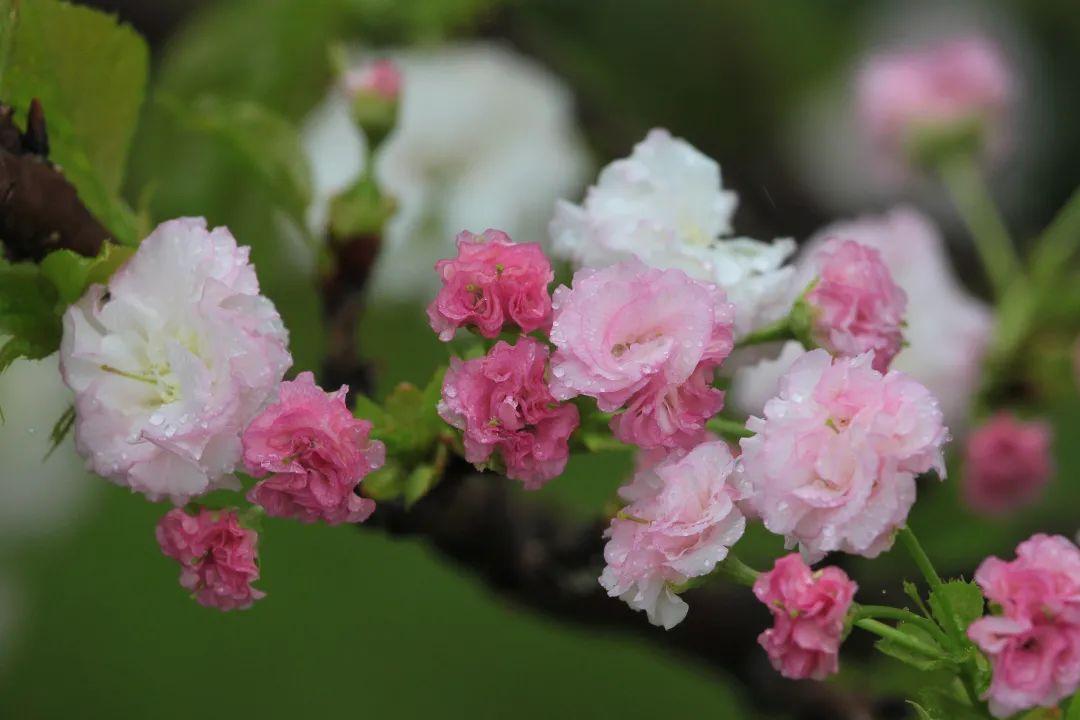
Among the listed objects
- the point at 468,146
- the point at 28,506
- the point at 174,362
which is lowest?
the point at 28,506

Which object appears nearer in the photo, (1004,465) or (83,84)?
(83,84)

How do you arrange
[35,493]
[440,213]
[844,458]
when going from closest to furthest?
[844,458] < [440,213] < [35,493]

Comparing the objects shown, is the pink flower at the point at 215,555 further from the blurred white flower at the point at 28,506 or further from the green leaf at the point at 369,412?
the blurred white flower at the point at 28,506

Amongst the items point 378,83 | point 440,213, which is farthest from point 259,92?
point 378,83

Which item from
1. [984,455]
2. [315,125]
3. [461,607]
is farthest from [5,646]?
[984,455]

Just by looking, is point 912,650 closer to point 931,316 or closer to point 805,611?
point 805,611

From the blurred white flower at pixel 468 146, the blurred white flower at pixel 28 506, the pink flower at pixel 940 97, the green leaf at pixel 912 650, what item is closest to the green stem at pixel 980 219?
the pink flower at pixel 940 97
